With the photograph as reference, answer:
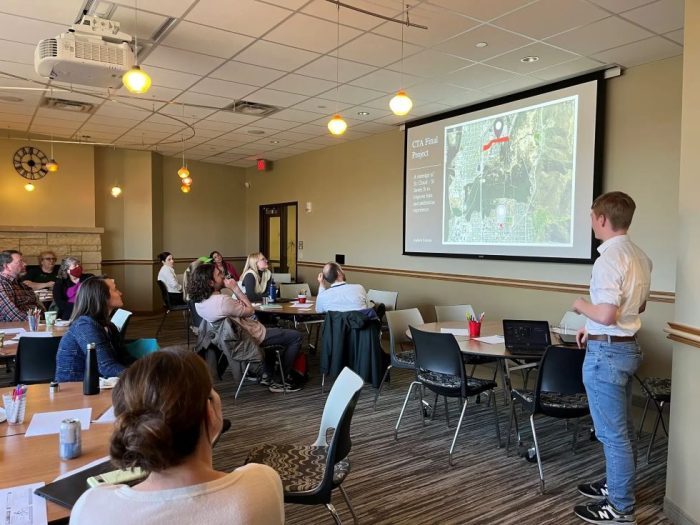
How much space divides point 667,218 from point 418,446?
305cm

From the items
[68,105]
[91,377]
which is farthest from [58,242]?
[91,377]

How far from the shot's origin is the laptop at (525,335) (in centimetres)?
360

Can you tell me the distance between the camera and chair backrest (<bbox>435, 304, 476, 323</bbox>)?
201 inches

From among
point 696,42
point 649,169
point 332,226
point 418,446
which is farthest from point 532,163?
point 332,226

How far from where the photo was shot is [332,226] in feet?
29.9

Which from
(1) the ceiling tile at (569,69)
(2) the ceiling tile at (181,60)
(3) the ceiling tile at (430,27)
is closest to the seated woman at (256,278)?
(2) the ceiling tile at (181,60)

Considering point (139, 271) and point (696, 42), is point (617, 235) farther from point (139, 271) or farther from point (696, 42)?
point (139, 271)

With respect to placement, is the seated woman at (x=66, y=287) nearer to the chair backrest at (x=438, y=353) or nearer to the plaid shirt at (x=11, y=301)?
the plaid shirt at (x=11, y=301)

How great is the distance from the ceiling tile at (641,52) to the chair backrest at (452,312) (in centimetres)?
266

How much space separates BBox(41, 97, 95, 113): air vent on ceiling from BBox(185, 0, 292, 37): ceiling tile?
339 centimetres

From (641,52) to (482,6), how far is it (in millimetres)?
1786

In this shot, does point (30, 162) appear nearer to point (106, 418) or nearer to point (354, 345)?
point (354, 345)

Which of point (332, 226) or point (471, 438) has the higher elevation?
point (332, 226)

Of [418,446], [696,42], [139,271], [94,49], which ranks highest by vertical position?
[94,49]
